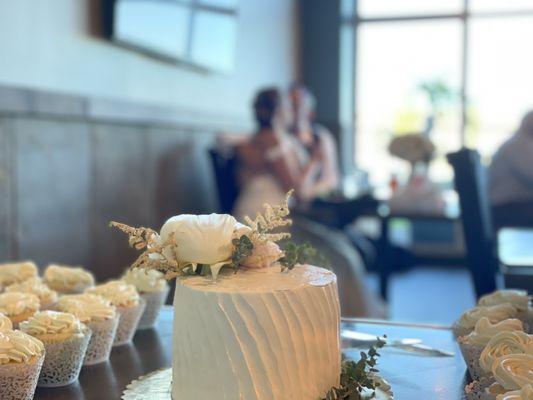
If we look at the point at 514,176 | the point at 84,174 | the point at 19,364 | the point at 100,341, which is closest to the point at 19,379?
the point at 19,364

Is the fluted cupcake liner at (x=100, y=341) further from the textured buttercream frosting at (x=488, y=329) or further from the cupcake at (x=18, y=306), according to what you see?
the textured buttercream frosting at (x=488, y=329)

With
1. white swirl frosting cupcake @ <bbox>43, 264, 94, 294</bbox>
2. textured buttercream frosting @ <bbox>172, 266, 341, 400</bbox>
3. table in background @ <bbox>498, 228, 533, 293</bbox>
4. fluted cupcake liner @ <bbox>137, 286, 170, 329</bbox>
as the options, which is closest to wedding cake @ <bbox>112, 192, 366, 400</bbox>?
textured buttercream frosting @ <bbox>172, 266, 341, 400</bbox>

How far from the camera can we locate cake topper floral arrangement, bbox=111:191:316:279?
1.08m

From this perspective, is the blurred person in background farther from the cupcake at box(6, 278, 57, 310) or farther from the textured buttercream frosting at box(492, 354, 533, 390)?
the textured buttercream frosting at box(492, 354, 533, 390)

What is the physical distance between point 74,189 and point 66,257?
1.00ft

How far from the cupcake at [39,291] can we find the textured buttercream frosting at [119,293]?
0.23 feet

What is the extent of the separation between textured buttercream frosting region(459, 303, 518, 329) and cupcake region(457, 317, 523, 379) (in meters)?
0.06

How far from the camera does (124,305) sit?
1.51 meters

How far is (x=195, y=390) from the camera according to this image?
108 cm

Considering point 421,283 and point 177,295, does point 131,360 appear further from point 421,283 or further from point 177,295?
point 421,283

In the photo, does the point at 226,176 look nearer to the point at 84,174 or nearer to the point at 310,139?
the point at 310,139

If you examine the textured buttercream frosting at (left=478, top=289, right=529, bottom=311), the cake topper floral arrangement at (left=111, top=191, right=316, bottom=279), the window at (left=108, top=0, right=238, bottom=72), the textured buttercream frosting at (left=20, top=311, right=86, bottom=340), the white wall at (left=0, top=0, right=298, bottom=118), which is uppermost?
the window at (left=108, top=0, right=238, bottom=72)

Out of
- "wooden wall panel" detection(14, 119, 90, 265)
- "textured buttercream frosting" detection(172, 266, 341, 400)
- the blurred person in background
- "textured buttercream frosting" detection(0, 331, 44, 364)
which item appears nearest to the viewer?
"textured buttercream frosting" detection(172, 266, 341, 400)

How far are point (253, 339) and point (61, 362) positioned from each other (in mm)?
377
